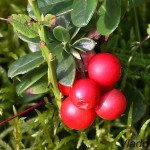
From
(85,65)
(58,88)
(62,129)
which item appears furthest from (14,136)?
(85,65)

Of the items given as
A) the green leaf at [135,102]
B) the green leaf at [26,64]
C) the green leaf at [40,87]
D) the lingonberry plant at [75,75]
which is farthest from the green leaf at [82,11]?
the green leaf at [135,102]

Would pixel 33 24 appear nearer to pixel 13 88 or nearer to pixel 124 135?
pixel 13 88

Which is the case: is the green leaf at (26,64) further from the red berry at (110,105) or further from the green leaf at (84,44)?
the red berry at (110,105)

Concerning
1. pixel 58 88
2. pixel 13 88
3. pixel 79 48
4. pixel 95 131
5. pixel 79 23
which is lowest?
pixel 95 131

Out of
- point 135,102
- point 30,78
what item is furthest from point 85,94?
point 135,102

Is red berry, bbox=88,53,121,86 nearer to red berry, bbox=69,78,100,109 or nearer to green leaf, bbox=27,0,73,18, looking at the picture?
red berry, bbox=69,78,100,109

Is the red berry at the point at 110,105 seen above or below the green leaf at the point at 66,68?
below

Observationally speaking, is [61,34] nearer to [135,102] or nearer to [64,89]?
[64,89]
